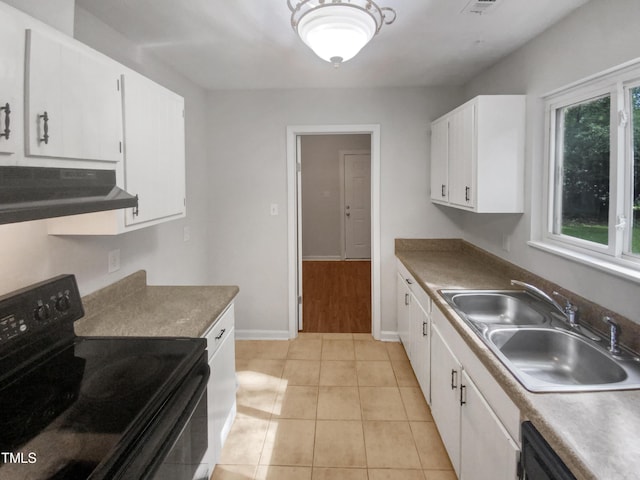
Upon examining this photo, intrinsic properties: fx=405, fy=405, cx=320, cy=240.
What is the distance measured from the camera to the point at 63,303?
163 cm

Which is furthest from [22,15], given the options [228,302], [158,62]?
[158,62]

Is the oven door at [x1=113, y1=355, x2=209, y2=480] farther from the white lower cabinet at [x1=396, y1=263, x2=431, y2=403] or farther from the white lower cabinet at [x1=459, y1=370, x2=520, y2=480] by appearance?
the white lower cabinet at [x1=396, y1=263, x2=431, y2=403]

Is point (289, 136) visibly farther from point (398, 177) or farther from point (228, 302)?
point (228, 302)

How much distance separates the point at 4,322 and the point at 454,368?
1866mm

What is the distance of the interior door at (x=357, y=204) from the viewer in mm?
7453

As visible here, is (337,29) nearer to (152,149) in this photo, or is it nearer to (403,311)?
(152,149)

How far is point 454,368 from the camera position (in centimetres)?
200

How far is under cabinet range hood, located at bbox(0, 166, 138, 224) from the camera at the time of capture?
1.04 meters

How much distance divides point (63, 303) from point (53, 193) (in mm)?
593

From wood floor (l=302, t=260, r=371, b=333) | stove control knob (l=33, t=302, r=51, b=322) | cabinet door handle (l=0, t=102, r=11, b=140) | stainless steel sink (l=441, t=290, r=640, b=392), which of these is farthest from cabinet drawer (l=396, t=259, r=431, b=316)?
cabinet door handle (l=0, t=102, r=11, b=140)

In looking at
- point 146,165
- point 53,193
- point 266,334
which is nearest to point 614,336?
point 53,193

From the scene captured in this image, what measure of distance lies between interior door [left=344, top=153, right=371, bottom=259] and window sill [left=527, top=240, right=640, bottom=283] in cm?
525

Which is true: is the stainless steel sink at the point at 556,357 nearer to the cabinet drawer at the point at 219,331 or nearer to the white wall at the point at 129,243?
the cabinet drawer at the point at 219,331
